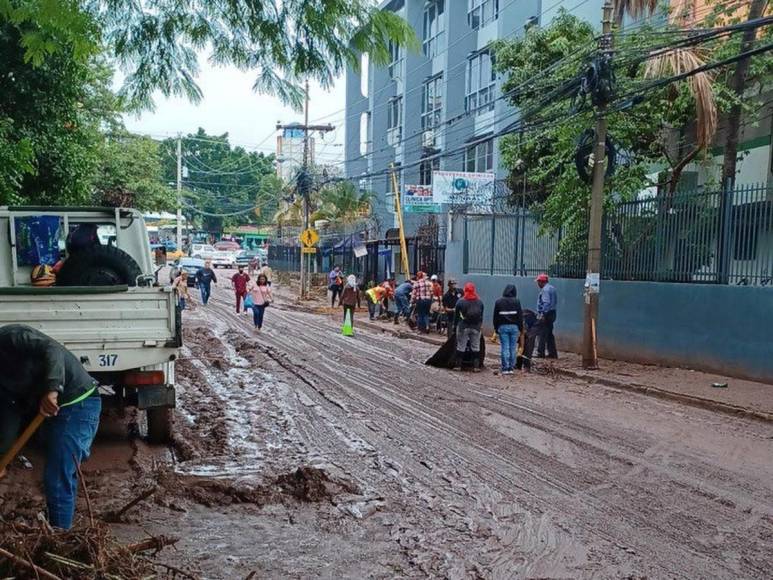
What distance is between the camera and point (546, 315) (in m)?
17.0

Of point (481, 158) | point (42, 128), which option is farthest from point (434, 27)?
point (42, 128)

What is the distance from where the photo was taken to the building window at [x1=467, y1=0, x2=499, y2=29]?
30.2 metres

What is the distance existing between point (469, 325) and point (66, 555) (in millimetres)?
11428

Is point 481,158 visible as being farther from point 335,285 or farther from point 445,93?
point 335,285

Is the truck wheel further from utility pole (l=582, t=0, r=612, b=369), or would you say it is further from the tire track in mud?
utility pole (l=582, t=0, r=612, b=369)

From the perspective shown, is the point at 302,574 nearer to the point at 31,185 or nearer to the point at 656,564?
the point at 656,564

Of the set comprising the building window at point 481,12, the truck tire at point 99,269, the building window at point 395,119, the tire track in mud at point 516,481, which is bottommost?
the tire track in mud at point 516,481

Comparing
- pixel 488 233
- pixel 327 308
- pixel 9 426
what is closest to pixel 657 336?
pixel 488 233

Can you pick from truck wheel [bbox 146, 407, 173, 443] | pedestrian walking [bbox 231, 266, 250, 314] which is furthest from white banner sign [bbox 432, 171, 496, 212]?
truck wheel [bbox 146, 407, 173, 443]

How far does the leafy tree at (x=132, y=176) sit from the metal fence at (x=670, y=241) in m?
13.3

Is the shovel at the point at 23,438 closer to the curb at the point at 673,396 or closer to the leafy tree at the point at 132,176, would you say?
the curb at the point at 673,396

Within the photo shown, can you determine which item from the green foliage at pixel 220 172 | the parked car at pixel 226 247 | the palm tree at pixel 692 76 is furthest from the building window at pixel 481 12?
the green foliage at pixel 220 172

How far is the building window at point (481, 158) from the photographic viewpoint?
102 ft

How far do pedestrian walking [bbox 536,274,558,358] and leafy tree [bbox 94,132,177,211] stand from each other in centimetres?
1509
